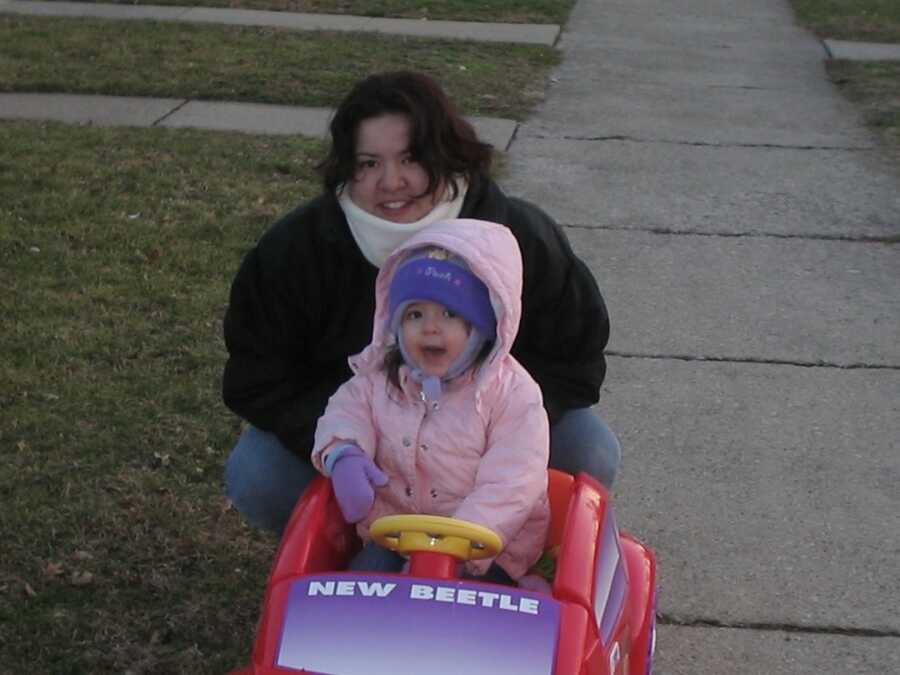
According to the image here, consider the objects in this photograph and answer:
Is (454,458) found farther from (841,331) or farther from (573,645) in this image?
(841,331)

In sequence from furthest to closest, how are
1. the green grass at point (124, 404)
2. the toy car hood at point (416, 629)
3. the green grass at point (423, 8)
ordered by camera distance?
the green grass at point (423, 8)
the green grass at point (124, 404)
the toy car hood at point (416, 629)

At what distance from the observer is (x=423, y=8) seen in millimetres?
11930

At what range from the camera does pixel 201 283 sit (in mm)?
5652

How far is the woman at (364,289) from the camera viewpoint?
3148mm

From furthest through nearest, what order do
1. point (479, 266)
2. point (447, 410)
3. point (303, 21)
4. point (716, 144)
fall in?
point (303, 21) → point (716, 144) → point (447, 410) → point (479, 266)

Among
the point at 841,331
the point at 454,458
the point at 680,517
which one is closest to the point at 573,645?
the point at 454,458

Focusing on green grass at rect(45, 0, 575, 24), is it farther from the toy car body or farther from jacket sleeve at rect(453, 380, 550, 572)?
the toy car body

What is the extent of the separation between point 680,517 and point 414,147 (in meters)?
1.52

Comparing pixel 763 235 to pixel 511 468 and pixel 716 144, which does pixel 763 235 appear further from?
pixel 511 468

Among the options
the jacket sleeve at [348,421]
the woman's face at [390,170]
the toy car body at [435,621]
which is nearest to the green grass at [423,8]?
the woman's face at [390,170]

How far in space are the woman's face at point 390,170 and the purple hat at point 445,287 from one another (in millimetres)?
293

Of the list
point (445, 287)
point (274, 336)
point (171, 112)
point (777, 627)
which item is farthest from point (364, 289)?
point (171, 112)

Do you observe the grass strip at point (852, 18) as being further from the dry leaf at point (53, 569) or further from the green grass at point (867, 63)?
the dry leaf at point (53, 569)

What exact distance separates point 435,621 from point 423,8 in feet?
32.3
